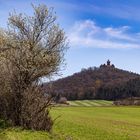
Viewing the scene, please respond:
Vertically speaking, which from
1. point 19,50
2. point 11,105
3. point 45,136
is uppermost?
point 19,50

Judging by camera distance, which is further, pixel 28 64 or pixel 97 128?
pixel 97 128

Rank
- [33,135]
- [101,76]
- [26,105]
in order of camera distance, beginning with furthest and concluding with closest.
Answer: [101,76]
[26,105]
[33,135]

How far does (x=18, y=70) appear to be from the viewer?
27.0 meters

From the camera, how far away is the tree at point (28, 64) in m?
26.6

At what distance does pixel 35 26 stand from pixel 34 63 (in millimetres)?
2530

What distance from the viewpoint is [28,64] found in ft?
87.7

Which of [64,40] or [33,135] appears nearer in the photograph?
[33,135]

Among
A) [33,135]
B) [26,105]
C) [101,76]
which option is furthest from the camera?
[101,76]

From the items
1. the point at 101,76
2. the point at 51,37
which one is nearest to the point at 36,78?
the point at 51,37

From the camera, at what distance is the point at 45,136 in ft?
76.8

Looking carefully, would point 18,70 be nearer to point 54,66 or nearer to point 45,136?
point 54,66

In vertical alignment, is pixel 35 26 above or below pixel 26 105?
A: above

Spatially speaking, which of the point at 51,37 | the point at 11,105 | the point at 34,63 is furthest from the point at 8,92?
the point at 51,37

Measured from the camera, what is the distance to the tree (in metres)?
26.6
